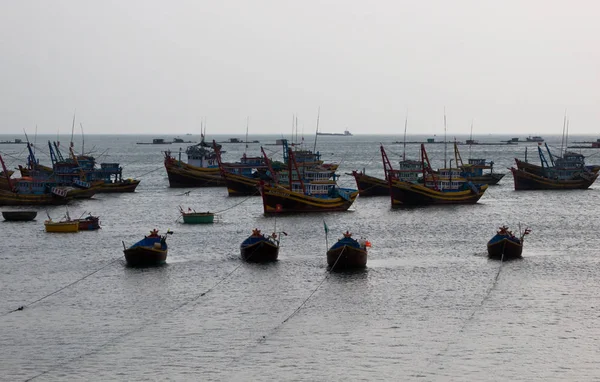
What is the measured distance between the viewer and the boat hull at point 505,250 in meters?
67.8

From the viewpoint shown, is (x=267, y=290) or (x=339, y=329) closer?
(x=339, y=329)

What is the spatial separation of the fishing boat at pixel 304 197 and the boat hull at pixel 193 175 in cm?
4643

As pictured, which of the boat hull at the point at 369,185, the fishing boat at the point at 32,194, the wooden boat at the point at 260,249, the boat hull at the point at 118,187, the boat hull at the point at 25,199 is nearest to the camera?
the wooden boat at the point at 260,249

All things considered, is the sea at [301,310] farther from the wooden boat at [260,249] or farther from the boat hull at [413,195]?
the boat hull at [413,195]

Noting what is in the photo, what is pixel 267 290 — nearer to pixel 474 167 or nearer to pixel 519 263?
pixel 519 263

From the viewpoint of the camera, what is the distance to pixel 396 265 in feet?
217

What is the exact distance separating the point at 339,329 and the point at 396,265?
Answer: 1994 cm

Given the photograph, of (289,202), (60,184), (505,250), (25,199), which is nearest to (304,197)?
(289,202)

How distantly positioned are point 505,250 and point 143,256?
86.5 ft

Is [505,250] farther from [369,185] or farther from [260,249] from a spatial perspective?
[369,185]

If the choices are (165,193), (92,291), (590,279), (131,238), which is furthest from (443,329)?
(165,193)

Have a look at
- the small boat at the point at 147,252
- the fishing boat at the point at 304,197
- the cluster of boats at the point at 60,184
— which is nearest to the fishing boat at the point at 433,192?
the fishing boat at the point at 304,197

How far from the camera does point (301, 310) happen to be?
168 feet

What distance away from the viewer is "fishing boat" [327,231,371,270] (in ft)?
206
